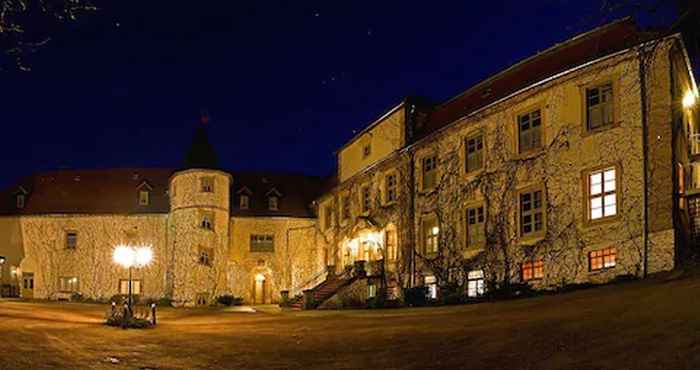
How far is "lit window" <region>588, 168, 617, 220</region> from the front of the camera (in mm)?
24250

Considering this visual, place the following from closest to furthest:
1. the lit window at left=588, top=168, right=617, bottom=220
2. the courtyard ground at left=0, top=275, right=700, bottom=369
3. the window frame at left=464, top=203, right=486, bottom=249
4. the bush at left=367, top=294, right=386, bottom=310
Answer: the courtyard ground at left=0, top=275, right=700, bottom=369 → the lit window at left=588, top=168, right=617, bottom=220 → the window frame at left=464, top=203, right=486, bottom=249 → the bush at left=367, top=294, right=386, bottom=310

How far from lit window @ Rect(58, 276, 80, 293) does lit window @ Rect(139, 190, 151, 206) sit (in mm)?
6462

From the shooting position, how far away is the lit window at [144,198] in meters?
50.7

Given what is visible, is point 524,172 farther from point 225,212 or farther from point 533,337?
point 225,212

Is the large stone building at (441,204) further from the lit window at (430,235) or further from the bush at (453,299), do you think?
the bush at (453,299)

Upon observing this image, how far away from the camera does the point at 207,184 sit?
4775cm

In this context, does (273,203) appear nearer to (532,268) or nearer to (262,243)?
(262,243)

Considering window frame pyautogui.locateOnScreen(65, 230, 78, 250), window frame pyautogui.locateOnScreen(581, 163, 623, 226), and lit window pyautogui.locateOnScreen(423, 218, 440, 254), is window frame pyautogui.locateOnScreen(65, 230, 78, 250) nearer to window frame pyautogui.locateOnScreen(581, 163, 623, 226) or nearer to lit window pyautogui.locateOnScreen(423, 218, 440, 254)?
lit window pyautogui.locateOnScreen(423, 218, 440, 254)

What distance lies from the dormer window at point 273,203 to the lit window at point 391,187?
15.8 metres

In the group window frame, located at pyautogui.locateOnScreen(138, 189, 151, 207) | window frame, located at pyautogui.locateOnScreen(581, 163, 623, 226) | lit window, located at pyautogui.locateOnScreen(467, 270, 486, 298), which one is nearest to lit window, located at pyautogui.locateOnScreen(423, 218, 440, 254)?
lit window, located at pyautogui.locateOnScreen(467, 270, 486, 298)

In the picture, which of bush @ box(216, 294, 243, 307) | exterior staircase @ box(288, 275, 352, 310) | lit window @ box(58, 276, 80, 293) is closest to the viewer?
exterior staircase @ box(288, 275, 352, 310)

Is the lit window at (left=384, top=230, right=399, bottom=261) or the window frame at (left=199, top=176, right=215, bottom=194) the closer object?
the lit window at (left=384, top=230, right=399, bottom=261)

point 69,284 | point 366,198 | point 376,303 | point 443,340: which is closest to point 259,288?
point 69,284

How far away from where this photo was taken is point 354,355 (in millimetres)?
16438
